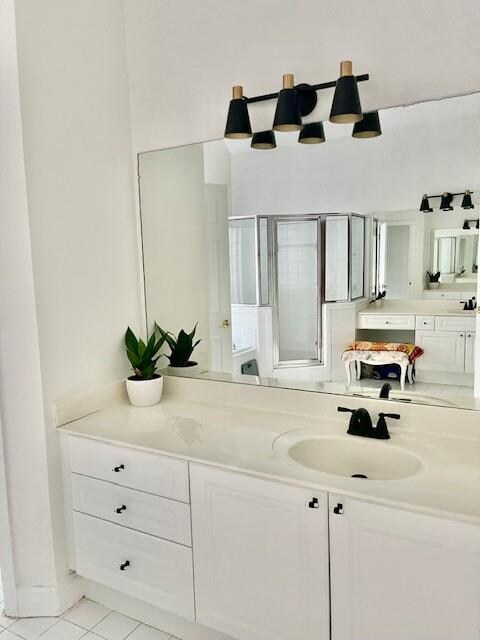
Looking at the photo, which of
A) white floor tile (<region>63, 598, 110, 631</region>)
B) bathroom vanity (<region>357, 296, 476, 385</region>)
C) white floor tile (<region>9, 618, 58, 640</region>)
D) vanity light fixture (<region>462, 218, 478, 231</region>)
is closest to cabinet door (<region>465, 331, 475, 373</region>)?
bathroom vanity (<region>357, 296, 476, 385</region>)

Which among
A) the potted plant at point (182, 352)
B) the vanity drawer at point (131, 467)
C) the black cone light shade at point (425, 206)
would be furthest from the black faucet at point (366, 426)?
the potted plant at point (182, 352)

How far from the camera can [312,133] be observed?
190cm

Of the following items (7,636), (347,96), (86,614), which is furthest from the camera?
(86,614)

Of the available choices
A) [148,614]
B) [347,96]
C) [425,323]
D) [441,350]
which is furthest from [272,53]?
[148,614]

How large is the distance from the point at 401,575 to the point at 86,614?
136 centimetres

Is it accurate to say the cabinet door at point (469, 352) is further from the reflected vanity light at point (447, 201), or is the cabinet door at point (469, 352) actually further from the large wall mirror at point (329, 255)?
the reflected vanity light at point (447, 201)

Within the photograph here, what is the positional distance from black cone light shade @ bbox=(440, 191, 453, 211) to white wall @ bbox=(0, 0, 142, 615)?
4.46ft

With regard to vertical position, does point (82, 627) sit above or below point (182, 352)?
below

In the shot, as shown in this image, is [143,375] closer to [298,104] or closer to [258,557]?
[258,557]

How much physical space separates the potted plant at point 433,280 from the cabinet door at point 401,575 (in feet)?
2.67

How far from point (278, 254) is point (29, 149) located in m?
1.03

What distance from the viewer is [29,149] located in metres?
1.84

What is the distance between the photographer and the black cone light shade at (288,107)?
5.61 ft

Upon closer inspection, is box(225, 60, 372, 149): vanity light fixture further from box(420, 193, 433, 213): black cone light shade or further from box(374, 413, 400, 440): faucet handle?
box(374, 413, 400, 440): faucet handle
